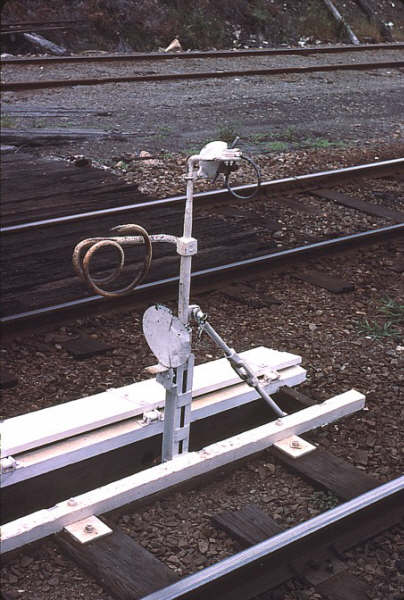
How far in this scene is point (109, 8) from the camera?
750 inches

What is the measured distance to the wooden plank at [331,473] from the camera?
147 inches

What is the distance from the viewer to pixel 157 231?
6.82 metres

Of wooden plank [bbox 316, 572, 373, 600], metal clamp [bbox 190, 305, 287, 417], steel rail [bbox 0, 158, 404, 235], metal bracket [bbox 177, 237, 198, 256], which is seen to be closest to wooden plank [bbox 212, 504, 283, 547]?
wooden plank [bbox 316, 572, 373, 600]

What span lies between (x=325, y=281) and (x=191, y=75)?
30.5 feet

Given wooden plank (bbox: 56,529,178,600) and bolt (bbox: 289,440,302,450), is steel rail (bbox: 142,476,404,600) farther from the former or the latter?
bolt (bbox: 289,440,302,450)

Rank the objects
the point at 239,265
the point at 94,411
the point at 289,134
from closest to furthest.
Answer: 1. the point at 94,411
2. the point at 239,265
3. the point at 289,134

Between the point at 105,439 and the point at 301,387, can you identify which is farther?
the point at 301,387

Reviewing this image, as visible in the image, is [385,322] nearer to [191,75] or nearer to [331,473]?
[331,473]

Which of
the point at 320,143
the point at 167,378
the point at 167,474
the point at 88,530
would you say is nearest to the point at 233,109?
the point at 320,143

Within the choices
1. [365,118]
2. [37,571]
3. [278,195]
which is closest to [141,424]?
[37,571]

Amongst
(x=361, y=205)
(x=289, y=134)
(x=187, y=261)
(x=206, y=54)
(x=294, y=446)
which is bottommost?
(x=294, y=446)

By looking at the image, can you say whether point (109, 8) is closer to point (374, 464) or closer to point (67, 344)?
point (67, 344)

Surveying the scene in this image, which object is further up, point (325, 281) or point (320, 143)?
point (320, 143)

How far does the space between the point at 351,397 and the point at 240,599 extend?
159 cm
